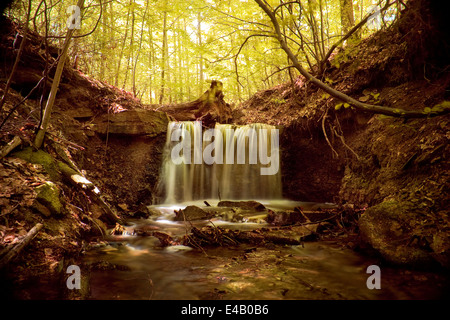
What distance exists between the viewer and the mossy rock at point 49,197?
3070mm

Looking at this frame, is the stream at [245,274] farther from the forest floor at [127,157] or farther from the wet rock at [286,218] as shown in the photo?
the wet rock at [286,218]

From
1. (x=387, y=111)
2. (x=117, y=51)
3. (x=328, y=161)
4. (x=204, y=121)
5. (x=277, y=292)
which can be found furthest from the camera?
(x=117, y=51)

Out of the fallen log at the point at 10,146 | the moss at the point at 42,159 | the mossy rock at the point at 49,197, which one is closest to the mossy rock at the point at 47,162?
the moss at the point at 42,159

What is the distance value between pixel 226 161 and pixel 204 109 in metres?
2.91

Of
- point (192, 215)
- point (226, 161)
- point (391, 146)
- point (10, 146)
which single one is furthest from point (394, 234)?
point (226, 161)

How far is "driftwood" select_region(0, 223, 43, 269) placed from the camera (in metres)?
2.10

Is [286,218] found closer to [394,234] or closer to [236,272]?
[394,234]

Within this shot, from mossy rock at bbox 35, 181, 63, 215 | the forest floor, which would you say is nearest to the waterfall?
the forest floor

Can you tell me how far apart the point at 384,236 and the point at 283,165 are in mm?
5829

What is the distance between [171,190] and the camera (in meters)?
8.18

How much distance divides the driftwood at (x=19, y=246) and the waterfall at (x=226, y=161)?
5760 mm
